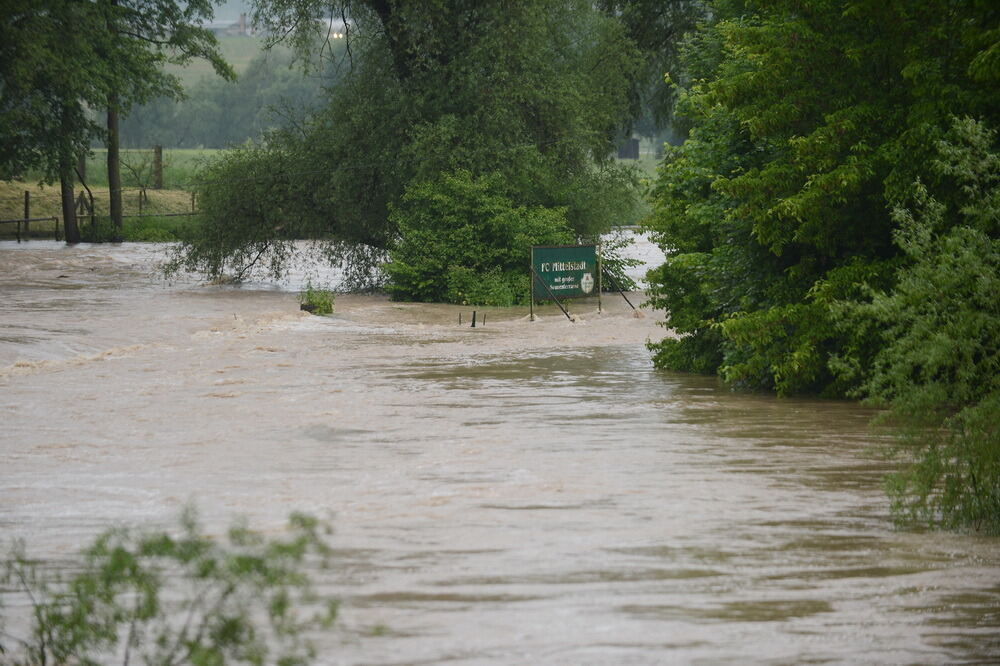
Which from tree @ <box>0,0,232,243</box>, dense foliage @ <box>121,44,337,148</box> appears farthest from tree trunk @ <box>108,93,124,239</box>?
dense foliage @ <box>121,44,337,148</box>

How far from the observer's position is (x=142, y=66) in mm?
50000

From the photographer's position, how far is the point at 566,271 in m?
30.5

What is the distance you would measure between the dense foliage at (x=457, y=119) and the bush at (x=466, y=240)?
11.2 inches

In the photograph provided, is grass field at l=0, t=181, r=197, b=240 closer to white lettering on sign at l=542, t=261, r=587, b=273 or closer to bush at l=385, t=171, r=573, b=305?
bush at l=385, t=171, r=573, b=305

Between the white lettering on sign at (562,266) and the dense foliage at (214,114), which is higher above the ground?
the dense foliage at (214,114)

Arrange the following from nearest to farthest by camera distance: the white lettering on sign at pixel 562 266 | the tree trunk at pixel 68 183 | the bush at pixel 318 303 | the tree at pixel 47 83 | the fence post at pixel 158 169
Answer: the white lettering on sign at pixel 562 266, the bush at pixel 318 303, the tree at pixel 47 83, the tree trunk at pixel 68 183, the fence post at pixel 158 169

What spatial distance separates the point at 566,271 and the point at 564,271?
1.8 inches

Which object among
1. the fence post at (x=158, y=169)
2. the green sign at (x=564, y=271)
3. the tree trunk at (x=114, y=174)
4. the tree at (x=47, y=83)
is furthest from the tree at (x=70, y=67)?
the green sign at (x=564, y=271)

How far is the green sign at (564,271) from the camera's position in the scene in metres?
30.1

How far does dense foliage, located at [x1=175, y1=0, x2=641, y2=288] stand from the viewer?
35.0 meters

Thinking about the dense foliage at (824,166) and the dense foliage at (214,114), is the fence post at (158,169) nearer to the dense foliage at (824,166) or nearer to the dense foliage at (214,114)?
the dense foliage at (214,114)

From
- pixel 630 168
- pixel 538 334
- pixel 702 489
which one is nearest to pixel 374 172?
pixel 630 168

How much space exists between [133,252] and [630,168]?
74.3 ft

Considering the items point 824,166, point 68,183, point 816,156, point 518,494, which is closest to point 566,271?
point 816,156
